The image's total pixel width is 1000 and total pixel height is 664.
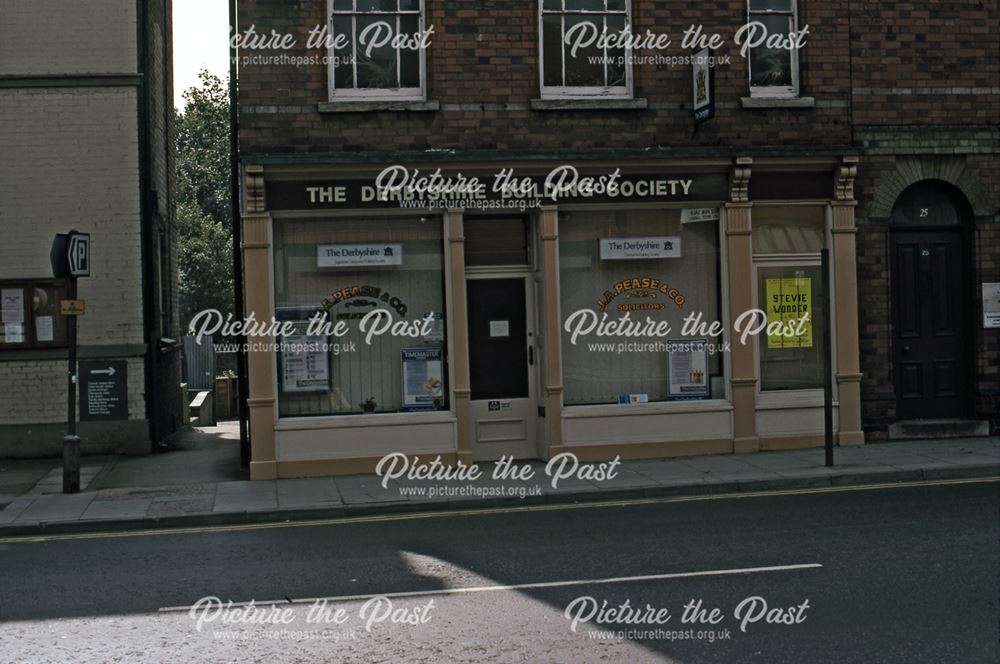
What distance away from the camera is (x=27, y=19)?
1509 cm

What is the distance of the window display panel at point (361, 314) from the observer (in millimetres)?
13617

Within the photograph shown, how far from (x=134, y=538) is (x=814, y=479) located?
7.16 metres

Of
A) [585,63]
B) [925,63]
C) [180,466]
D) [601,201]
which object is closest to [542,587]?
[601,201]

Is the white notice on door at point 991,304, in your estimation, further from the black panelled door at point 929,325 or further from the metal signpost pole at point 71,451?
the metal signpost pole at point 71,451

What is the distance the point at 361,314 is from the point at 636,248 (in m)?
3.66

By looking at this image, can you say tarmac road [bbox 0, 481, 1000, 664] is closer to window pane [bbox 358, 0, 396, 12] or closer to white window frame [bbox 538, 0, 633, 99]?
white window frame [bbox 538, 0, 633, 99]

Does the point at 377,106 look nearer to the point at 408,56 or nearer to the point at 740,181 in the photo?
the point at 408,56

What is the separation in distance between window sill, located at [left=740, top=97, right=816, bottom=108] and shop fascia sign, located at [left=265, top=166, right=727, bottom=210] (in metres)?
1.04

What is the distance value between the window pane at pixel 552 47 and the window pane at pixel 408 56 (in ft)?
5.39

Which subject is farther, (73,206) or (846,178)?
(73,206)

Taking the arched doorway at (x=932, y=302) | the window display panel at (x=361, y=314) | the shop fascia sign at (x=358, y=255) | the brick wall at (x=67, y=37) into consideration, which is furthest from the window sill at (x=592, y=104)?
the brick wall at (x=67, y=37)

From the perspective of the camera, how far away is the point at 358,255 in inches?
539

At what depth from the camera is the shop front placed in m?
13.5

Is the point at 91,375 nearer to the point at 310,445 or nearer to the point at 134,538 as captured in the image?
the point at 310,445
